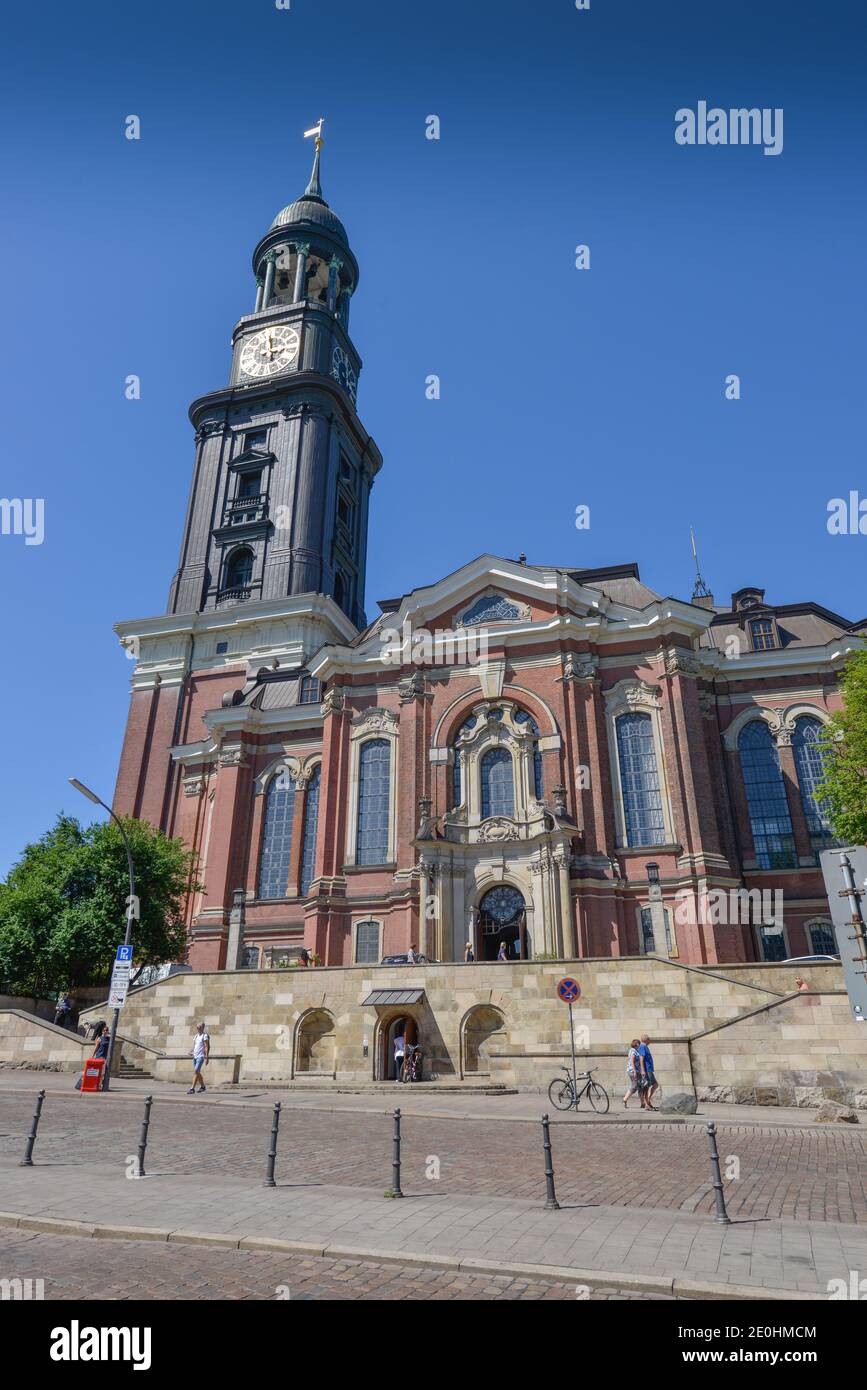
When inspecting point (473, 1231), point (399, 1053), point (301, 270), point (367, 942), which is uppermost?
point (301, 270)

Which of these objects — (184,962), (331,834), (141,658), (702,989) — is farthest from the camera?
(141,658)

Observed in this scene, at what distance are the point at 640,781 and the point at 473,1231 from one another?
29422 millimetres

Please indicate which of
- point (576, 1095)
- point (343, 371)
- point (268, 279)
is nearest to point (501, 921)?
point (576, 1095)

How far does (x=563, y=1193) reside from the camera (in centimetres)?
1023

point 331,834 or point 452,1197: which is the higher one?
point 331,834

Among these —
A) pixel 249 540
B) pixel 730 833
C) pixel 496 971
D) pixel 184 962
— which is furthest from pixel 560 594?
pixel 249 540

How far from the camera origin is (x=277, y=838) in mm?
42594

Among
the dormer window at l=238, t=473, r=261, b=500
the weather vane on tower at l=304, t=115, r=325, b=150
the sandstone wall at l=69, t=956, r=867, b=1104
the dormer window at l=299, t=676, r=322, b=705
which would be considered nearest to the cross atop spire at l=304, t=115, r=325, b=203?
the weather vane on tower at l=304, t=115, r=325, b=150

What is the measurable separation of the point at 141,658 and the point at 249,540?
A: 1114 centimetres

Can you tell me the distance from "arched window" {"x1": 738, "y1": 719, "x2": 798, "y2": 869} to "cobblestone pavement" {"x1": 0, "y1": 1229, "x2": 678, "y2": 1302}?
33.1 m

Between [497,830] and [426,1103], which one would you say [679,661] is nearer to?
[497,830]
